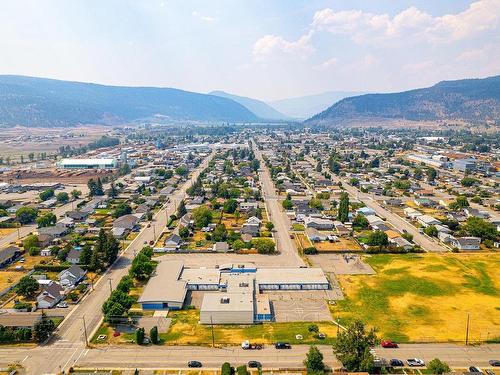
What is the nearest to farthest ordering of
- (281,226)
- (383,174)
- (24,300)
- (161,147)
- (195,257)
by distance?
(24,300) → (195,257) → (281,226) → (383,174) → (161,147)

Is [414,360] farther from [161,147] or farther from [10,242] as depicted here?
[161,147]

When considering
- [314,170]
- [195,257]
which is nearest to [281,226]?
[195,257]

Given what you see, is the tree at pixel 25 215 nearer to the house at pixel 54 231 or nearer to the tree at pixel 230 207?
the house at pixel 54 231

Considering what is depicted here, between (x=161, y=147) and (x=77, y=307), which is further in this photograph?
(x=161, y=147)

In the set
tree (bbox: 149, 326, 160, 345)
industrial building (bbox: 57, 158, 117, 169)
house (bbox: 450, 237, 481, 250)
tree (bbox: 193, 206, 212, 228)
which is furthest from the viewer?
industrial building (bbox: 57, 158, 117, 169)

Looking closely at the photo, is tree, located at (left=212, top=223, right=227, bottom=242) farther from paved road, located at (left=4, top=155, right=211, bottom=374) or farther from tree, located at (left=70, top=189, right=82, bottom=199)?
tree, located at (left=70, top=189, right=82, bottom=199)

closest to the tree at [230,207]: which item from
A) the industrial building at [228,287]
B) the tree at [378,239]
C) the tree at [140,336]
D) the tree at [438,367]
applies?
the industrial building at [228,287]

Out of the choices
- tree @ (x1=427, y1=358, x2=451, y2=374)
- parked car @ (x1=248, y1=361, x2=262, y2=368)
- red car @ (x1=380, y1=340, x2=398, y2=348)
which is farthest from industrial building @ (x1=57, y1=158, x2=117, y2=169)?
tree @ (x1=427, y1=358, x2=451, y2=374)
